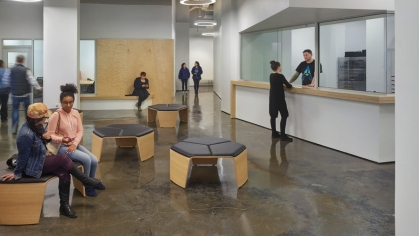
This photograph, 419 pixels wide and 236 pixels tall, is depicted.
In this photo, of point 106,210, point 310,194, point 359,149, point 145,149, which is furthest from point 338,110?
point 106,210

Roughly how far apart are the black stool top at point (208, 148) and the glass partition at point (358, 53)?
2.97 meters

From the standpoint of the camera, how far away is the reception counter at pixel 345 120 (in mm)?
6137

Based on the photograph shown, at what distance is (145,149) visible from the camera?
6.41 metres

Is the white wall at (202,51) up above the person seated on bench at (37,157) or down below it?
above

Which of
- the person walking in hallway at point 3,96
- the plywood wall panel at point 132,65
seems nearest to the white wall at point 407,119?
the person walking in hallway at point 3,96

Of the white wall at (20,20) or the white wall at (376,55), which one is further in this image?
the white wall at (20,20)

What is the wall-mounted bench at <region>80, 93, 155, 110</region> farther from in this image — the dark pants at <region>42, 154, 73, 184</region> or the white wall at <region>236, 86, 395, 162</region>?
the dark pants at <region>42, 154, 73, 184</region>

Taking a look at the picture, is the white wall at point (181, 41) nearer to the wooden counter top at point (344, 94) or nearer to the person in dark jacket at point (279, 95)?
the wooden counter top at point (344, 94)

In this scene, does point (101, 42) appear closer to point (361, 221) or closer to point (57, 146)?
point (57, 146)

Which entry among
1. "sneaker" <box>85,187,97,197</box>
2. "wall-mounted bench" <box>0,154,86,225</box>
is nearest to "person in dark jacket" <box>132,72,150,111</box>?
"sneaker" <box>85,187,97,197</box>

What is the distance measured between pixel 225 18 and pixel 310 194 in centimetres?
875

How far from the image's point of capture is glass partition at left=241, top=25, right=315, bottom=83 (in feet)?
28.1

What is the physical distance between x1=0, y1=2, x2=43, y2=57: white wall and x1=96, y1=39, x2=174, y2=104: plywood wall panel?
2.19 m

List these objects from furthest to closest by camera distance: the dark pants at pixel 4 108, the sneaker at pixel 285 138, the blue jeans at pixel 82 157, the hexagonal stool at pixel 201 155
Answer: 1. the dark pants at pixel 4 108
2. the sneaker at pixel 285 138
3. the hexagonal stool at pixel 201 155
4. the blue jeans at pixel 82 157
